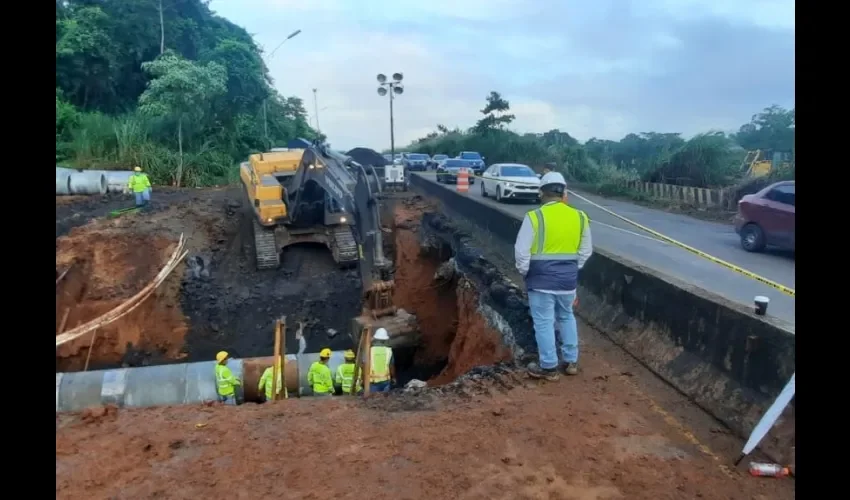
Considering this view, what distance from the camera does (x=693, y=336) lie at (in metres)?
5.71

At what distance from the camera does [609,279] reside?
7777 millimetres

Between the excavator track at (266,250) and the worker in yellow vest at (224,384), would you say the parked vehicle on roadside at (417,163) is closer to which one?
the excavator track at (266,250)

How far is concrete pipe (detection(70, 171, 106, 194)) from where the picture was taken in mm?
20547

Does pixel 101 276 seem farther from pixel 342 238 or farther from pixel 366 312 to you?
pixel 366 312

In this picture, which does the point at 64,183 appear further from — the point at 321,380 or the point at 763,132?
the point at 763,132

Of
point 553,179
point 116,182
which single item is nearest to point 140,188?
point 116,182

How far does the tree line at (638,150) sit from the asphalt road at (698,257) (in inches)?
92.8

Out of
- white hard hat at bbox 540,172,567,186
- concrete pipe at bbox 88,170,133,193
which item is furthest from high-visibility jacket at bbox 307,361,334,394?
Answer: concrete pipe at bbox 88,170,133,193

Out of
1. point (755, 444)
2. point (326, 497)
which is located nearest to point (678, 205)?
point (755, 444)

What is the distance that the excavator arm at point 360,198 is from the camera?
10.8m

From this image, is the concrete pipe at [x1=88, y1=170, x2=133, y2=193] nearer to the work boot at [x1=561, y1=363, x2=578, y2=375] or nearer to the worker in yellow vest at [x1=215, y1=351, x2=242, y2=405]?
the worker in yellow vest at [x1=215, y1=351, x2=242, y2=405]

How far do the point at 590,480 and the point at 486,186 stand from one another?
63.1 feet

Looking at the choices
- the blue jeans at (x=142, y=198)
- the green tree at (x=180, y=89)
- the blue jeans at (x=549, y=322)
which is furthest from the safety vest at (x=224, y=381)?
the green tree at (x=180, y=89)

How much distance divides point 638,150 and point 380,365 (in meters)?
31.4
